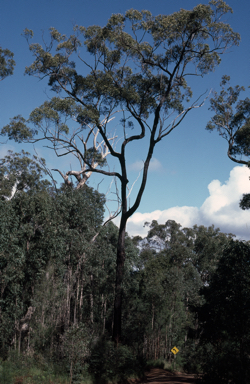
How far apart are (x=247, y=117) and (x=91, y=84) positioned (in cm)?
1042

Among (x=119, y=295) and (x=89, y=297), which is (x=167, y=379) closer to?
(x=119, y=295)

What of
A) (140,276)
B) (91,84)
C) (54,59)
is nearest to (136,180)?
(91,84)

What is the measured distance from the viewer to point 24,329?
61.3ft

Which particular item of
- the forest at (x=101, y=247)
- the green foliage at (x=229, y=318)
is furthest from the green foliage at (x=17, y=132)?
the green foliage at (x=229, y=318)

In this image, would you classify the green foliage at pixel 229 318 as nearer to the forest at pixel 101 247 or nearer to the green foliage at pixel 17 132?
the forest at pixel 101 247

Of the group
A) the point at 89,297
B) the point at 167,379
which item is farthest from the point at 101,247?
the point at 167,379

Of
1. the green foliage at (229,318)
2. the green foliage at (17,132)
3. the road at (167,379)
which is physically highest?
the green foliage at (17,132)

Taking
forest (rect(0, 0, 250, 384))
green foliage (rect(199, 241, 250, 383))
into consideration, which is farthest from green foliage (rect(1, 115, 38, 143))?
green foliage (rect(199, 241, 250, 383))

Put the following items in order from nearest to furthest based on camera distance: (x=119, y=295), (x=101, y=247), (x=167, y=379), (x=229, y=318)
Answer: (x=229, y=318) < (x=119, y=295) < (x=167, y=379) < (x=101, y=247)

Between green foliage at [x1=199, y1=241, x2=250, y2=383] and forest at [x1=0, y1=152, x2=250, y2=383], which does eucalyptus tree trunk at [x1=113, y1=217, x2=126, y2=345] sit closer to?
forest at [x1=0, y1=152, x2=250, y2=383]

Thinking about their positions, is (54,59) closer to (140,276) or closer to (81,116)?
(81,116)

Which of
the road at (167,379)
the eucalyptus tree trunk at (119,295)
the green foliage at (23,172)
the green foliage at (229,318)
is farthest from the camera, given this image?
the green foliage at (23,172)

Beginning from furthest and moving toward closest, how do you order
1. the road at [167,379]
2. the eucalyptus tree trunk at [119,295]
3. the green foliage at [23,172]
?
the green foliage at [23,172] < the road at [167,379] < the eucalyptus tree trunk at [119,295]

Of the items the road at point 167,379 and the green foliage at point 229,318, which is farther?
the road at point 167,379
